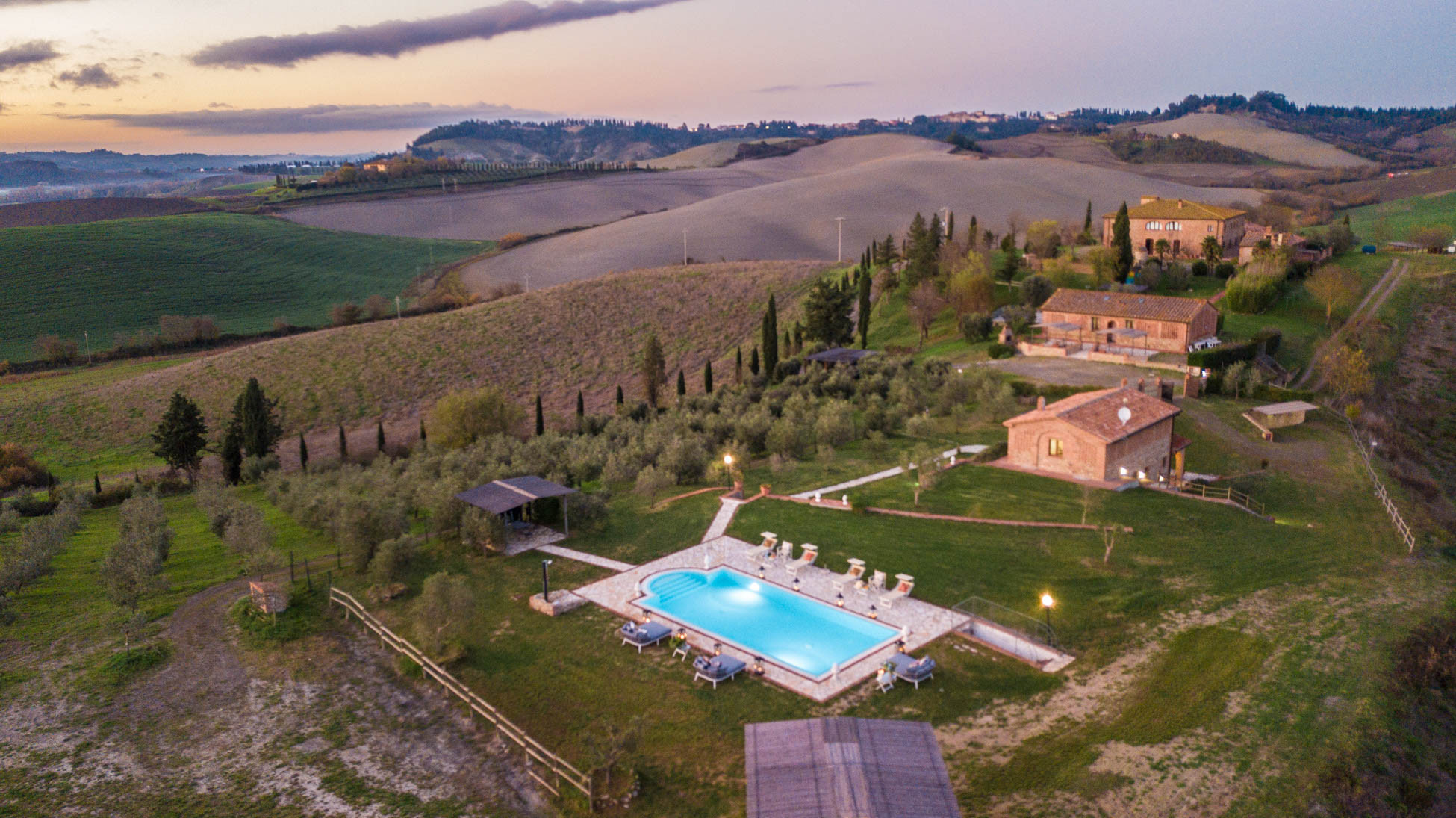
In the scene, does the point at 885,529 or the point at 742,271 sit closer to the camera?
the point at 885,529

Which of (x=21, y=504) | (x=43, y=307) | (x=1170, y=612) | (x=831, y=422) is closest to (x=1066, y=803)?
(x=1170, y=612)

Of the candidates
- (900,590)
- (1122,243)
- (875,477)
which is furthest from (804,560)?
(1122,243)

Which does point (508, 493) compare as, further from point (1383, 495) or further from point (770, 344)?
point (770, 344)

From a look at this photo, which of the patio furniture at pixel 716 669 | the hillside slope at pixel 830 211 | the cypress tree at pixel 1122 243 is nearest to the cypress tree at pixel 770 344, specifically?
the cypress tree at pixel 1122 243

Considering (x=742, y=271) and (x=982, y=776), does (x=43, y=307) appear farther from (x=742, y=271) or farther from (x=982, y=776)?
(x=982, y=776)

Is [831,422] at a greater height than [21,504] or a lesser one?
greater

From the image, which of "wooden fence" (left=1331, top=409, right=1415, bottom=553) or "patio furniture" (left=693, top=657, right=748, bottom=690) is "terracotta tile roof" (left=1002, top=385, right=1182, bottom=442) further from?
"patio furniture" (left=693, top=657, right=748, bottom=690)

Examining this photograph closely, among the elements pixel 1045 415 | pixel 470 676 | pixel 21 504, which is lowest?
pixel 21 504
